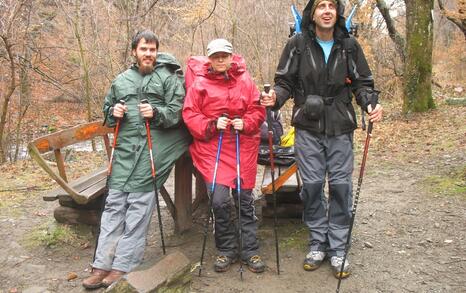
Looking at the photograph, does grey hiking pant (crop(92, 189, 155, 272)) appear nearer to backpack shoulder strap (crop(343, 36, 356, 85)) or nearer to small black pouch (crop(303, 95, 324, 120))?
small black pouch (crop(303, 95, 324, 120))

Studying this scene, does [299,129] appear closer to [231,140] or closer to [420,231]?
[231,140]

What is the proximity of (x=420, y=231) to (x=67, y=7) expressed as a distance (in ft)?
32.9

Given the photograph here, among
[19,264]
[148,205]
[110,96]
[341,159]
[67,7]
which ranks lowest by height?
[19,264]

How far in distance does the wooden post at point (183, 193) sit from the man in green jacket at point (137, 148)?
518 millimetres

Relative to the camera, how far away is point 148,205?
4152 millimetres

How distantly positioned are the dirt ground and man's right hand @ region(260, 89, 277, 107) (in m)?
1.44

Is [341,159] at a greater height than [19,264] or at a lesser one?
greater

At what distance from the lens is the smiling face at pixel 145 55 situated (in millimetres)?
4254

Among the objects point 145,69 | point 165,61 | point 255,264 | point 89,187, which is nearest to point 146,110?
point 145,69

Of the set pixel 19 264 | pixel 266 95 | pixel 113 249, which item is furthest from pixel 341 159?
pixel 19 264

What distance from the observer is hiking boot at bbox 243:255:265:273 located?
4.07 m

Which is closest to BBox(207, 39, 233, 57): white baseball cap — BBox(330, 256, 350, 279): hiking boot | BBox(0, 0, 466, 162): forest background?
BBox(330, 256, 350, 279): hiking boot

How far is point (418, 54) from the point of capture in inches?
440

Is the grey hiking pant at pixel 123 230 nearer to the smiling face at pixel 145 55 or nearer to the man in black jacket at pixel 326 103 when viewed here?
the smiling face at pixel 145 55
